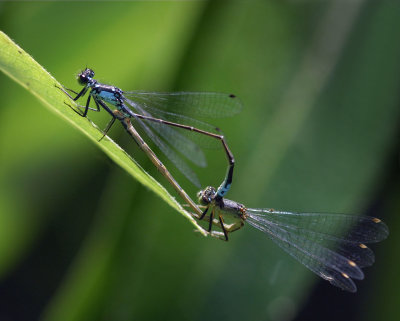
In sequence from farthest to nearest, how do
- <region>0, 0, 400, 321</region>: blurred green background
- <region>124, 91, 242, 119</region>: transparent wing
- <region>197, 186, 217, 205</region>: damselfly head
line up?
<region>197, 186, 217, 205</region>: damselfly head
<region>124, 91, 242, 119</region>: transparent wing
<region>0, 0, 400, 321</region>: blurred green background

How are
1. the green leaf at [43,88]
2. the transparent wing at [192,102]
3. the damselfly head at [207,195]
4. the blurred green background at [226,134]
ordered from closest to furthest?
the green leaf at [43,88] → the blurred green background at [226,134] → the transparent wing at [192,102] → the damselfly head at [207,195]

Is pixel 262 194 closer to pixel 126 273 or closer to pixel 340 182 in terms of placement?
pixel 340 182

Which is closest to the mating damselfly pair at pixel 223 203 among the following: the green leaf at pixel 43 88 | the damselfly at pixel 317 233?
the damselfly at pixel 317 233

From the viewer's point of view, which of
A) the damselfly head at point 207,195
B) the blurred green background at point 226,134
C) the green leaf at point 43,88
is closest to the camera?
the green leaf at point 43,88

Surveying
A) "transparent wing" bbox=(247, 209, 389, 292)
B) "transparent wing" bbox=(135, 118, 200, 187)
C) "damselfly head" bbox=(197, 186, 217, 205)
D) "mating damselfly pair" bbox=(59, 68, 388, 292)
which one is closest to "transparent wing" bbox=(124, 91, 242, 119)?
"mating damselfly pair" bbox=(59, 68, 388, 292)

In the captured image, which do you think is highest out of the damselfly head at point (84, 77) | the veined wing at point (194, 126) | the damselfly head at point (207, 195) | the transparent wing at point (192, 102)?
the transparent wing at point (192, 102)

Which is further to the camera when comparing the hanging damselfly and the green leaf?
the hanging damselfly

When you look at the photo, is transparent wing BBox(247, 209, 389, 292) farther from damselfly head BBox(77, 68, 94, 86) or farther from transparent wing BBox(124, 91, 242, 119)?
damselfly head BBox(77, 68, 94, 86)

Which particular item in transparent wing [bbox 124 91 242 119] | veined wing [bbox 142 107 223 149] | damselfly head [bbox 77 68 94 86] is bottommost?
damselfly head [bbox 77 68 94 86]

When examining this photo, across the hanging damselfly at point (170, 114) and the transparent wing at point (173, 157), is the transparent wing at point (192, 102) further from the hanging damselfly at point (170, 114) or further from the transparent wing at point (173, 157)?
the transparent wing at point (173, 157)
